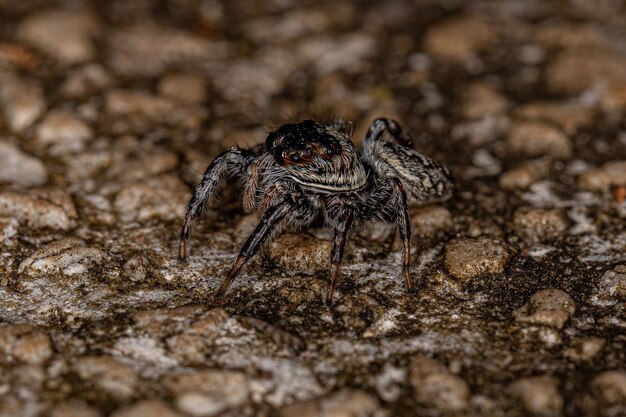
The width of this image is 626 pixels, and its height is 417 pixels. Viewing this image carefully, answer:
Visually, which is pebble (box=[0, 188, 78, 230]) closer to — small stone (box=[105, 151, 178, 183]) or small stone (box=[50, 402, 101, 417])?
small stone (box=[105, 151, 178, 183])

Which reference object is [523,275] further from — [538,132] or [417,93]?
[417,93]

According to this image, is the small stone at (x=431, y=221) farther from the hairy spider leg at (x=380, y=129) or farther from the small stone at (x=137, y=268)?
the small stone at (x=137, y=268)

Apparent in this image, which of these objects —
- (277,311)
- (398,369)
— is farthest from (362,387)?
(277,311)

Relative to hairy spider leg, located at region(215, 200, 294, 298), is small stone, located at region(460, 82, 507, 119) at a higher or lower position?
higher

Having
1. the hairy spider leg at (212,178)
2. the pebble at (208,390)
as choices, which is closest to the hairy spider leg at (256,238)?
the hairy spider leg at (212,178)

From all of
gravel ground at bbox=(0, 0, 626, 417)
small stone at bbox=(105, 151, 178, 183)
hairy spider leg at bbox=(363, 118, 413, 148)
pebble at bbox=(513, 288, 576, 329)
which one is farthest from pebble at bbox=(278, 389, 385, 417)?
small stone at bbox=(105, 151, 178, 183)

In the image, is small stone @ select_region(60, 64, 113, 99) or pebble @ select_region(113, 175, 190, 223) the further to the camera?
small stone @ select_region(60, 64, 113, 99)
